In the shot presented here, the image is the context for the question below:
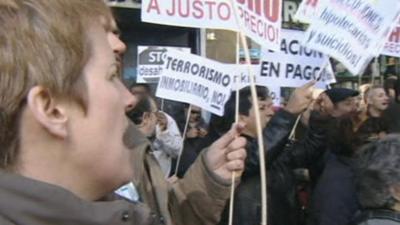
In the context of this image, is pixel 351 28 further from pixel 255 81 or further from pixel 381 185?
pixel 381 185

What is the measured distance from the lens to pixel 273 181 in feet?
12.4

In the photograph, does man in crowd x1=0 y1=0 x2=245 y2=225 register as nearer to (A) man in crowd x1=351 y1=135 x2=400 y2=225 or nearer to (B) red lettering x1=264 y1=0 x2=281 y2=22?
(A) man in crowd x1=351 y1=135 x2=400 y2=225

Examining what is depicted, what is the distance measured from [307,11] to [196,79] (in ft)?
3.37

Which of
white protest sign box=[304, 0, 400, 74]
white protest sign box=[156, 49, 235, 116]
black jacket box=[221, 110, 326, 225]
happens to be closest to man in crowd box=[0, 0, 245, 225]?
black jacket box=[221, 110, 326, 225]

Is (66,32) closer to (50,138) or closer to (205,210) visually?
(50,138)

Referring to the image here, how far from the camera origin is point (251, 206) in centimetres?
352

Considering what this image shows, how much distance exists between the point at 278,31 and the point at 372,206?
1684mm

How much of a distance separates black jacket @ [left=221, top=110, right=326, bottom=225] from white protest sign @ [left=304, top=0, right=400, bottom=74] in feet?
1.97

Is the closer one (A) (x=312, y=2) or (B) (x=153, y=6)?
(B) (x=153, y=6)

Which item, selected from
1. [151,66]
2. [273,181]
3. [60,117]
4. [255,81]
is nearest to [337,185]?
[273,181]

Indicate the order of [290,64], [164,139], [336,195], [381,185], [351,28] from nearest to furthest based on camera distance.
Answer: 1. [381,185]
2. [336,195]
3. [351,28]
4. [290,64]
5. [164,139]

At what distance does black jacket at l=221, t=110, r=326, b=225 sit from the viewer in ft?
11.6

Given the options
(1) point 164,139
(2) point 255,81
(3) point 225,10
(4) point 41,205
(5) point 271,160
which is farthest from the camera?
(1) point 164,139

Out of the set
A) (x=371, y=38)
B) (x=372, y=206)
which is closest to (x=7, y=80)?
(x=372, y=206)
